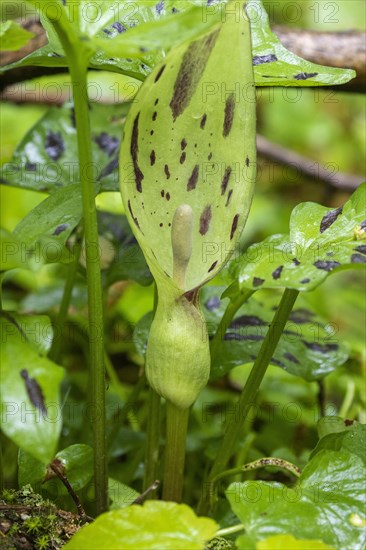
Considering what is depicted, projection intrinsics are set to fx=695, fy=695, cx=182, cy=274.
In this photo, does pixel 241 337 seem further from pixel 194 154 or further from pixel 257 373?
pixel 194 154

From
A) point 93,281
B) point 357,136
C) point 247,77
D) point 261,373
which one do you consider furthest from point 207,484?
point 357,136

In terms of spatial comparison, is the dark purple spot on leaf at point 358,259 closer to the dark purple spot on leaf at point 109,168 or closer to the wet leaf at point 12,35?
the wet leaf at point 12,35

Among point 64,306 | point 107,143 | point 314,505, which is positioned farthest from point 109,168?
point 314,505

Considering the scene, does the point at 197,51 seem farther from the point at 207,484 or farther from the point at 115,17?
the point at 207,484

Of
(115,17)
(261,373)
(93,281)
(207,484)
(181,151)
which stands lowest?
(207,484)

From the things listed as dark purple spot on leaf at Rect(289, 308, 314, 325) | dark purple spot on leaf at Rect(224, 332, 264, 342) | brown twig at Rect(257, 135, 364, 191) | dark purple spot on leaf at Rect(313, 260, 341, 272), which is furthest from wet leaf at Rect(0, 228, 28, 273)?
brown twig at Rect(257, 135, 364, 191)
